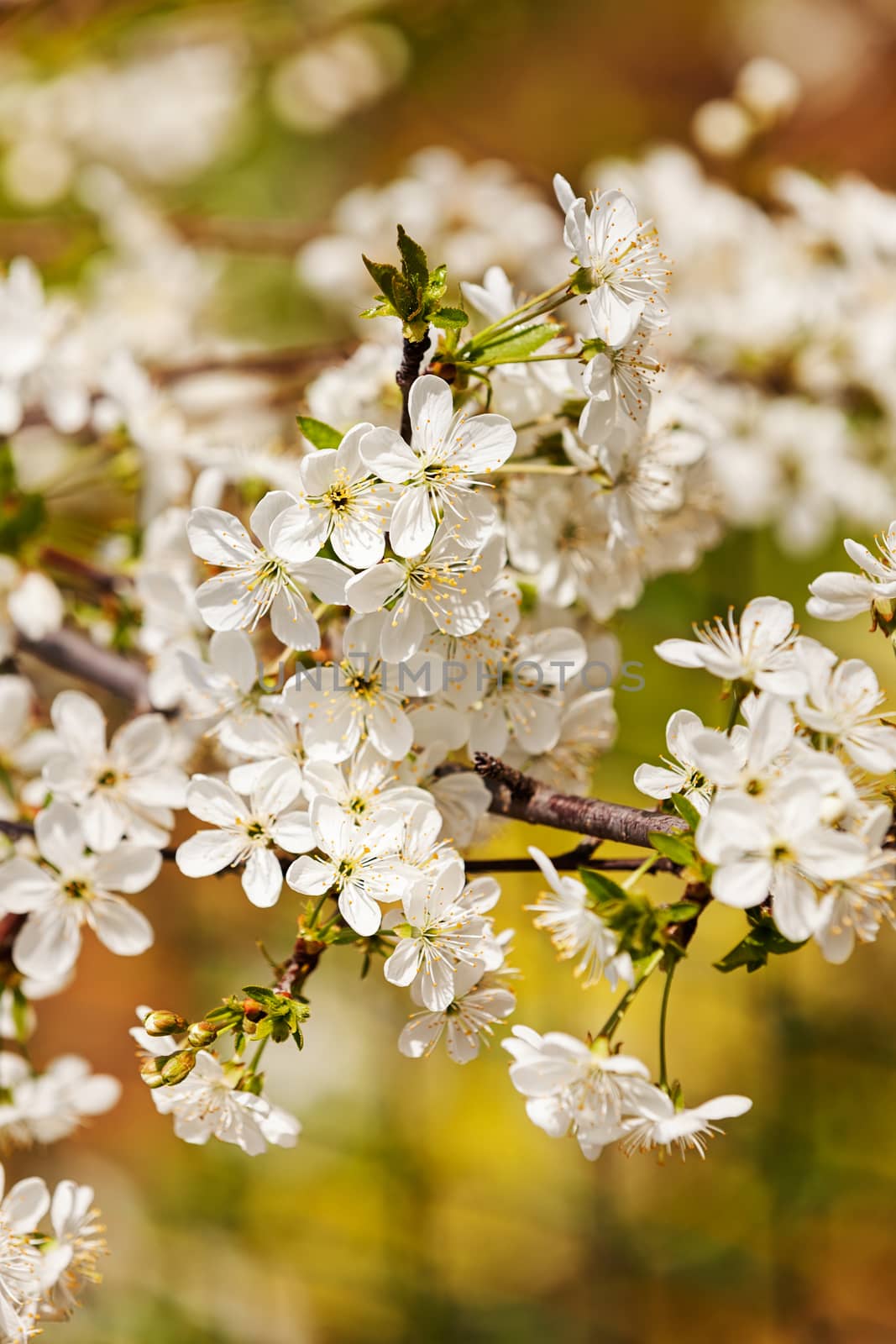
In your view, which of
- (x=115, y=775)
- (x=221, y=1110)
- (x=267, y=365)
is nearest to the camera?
(x=221, y=1110)

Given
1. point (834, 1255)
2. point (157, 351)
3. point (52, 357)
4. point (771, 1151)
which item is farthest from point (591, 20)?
point (834, 1255)

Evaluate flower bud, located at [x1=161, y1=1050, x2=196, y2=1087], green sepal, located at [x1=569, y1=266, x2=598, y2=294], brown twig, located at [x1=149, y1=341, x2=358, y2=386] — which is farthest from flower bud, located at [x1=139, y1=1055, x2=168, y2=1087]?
brown twig, located at [x1=149, y1=341, x2=358, y2=386]

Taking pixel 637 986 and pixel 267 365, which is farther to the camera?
pixel 267 365

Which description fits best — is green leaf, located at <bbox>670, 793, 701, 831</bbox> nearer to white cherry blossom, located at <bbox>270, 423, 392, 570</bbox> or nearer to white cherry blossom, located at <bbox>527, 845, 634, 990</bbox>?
white cherry blossom, located at <bbox>527, 845, 634, 990</bbox>

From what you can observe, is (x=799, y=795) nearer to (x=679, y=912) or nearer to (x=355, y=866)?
(x=679, y=912)

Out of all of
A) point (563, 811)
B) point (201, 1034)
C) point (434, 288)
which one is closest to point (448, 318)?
point (434, 288)

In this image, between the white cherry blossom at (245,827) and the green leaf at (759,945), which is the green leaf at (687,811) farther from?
the white cherry blossom at (245,827)

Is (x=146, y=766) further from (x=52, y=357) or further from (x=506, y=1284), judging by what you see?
(x=506, y=1284)
